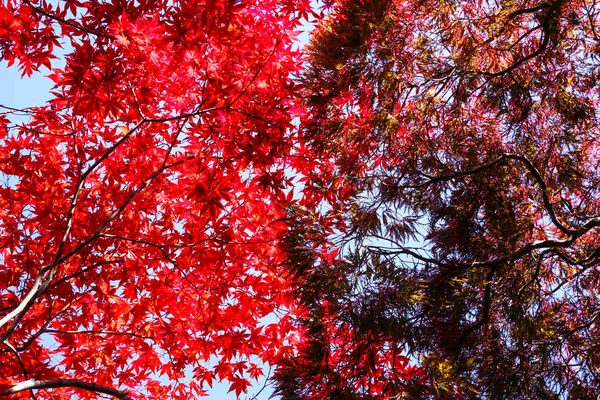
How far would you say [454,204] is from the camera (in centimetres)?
426

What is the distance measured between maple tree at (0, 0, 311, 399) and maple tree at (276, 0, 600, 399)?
21.7 inches

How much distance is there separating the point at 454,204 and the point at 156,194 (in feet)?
8.69

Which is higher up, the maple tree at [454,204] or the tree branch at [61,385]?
the maple tree at [454,204]

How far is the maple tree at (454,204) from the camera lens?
3.49m

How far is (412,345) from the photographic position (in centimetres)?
338

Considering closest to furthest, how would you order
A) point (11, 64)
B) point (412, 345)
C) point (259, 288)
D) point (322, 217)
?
point (412, 345) < point (322, 217) < point (11, 64) < point (259, 288)

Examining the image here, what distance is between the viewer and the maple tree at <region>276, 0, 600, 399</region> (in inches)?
137

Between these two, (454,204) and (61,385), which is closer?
(61,385)

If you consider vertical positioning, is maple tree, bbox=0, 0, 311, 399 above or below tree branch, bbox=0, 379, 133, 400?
above

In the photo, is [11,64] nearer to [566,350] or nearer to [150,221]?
[150,221]

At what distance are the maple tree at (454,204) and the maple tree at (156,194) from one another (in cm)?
55

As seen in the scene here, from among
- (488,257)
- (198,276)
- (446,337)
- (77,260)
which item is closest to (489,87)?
(488,257)

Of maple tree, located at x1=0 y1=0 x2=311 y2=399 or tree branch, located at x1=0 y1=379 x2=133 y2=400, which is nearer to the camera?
tree branch, located at x1=0 y1=379 x2=133 y2=400

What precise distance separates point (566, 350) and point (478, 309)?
61cm
